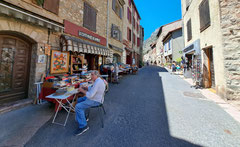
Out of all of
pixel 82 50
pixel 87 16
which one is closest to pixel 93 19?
pixel 87 16

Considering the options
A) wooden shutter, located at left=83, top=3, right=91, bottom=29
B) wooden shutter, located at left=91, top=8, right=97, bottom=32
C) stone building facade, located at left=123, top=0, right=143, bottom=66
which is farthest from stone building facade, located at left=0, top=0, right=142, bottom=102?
Answer: stone building facade, located at left=123, top=0, right=143, bottom=66

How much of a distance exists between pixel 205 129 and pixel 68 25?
7.25 metres

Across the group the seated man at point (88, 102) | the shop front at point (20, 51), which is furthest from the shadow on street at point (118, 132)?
the shop front at point (20, 51)

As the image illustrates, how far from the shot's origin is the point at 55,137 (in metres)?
2.06

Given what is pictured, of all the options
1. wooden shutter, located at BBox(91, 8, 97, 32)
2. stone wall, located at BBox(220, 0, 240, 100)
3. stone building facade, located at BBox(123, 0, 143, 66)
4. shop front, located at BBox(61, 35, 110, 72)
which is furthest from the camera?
stone building facade, located at BBox(123, 0, 143, 66)

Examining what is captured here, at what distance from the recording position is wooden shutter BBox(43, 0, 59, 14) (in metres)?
4.13

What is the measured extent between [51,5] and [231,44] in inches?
339

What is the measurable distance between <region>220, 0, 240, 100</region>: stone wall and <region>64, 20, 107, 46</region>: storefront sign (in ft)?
24.6

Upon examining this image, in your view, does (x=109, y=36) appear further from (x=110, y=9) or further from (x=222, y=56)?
(x=222, y=56)

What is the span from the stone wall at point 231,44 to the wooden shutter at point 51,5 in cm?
819

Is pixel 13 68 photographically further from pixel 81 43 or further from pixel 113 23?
pixel 113 23

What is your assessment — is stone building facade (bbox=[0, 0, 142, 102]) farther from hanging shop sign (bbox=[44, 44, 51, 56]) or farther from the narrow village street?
the narrow village street

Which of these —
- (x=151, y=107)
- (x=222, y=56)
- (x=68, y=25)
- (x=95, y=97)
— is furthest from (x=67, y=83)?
(x=222, y=56)

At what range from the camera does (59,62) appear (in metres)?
4.79
